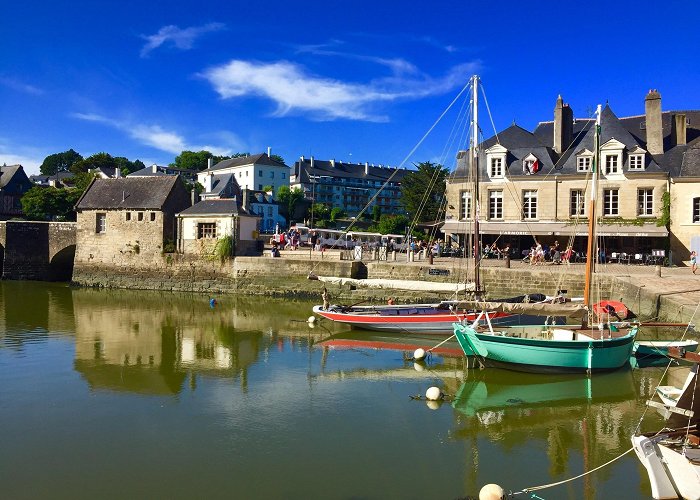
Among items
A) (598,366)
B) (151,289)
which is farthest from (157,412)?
(151,289)

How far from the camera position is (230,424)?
10.7 metres

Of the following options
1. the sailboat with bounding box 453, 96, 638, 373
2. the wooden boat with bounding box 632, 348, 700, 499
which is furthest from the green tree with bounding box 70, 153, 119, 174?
the wooden boat with bounding box 632, 348, 700, 499

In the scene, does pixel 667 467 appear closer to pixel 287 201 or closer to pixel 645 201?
pixel 645 201

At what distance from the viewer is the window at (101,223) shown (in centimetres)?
3526

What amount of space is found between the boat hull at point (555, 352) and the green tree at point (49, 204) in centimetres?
5067

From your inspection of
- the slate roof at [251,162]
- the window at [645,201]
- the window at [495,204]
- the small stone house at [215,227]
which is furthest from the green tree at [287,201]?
the window at [645,201]

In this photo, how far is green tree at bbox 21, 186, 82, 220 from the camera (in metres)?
54.5

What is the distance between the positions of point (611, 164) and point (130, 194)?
27868mm

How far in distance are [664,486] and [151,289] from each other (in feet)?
99.5

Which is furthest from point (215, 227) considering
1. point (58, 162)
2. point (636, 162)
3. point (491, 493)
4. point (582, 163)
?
point (58, 162)

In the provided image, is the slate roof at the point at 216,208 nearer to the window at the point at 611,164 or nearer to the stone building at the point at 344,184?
the window at the point at 611,164

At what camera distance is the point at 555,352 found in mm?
13695

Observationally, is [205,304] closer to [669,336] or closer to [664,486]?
[669,336]

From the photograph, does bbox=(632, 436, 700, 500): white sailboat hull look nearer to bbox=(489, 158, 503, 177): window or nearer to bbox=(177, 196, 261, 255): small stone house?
bbox=(177, 196, 261, 255): small stone house
